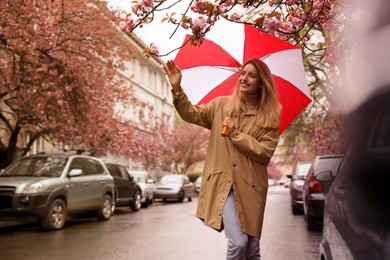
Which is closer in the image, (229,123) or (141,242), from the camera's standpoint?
(229,123)

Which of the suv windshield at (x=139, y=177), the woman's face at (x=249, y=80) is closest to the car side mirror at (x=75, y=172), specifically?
the suv windshield at (x=139, y=177)

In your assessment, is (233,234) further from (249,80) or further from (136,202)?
(136,202)

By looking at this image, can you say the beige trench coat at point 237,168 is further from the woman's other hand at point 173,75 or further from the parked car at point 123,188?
the parked car at point 123,188

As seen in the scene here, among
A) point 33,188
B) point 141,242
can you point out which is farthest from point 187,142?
point 141,242

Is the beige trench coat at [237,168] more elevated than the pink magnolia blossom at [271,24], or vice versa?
the pink magnolia blossom at [271,24]

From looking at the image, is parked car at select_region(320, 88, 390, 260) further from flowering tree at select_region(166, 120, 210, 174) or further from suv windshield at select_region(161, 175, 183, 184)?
flowering tree at select_region(166, 120, 210, 174)

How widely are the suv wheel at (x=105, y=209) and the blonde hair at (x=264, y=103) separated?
11906 millimetres

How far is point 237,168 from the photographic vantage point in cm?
375

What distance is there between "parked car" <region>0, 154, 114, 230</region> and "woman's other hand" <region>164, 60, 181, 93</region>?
29.4ft

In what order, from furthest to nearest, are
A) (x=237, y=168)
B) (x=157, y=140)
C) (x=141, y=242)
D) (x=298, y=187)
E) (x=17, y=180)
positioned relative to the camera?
(x=157, y=140), (x=298, y=187), (x=17, y=180), (x=141, y=242), (x=237, y=168)

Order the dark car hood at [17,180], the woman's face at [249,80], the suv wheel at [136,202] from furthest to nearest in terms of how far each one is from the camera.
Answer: the suv wheel at [136,202], the dark car hood at [17,180], the woman's face at [249,80]

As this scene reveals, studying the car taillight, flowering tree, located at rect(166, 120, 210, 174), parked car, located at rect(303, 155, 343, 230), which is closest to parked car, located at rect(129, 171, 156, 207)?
parked car, located at rect(303, 155, 343, 230)

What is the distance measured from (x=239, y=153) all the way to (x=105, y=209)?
12.4 metres

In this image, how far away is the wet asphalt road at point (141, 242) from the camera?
845 cm
